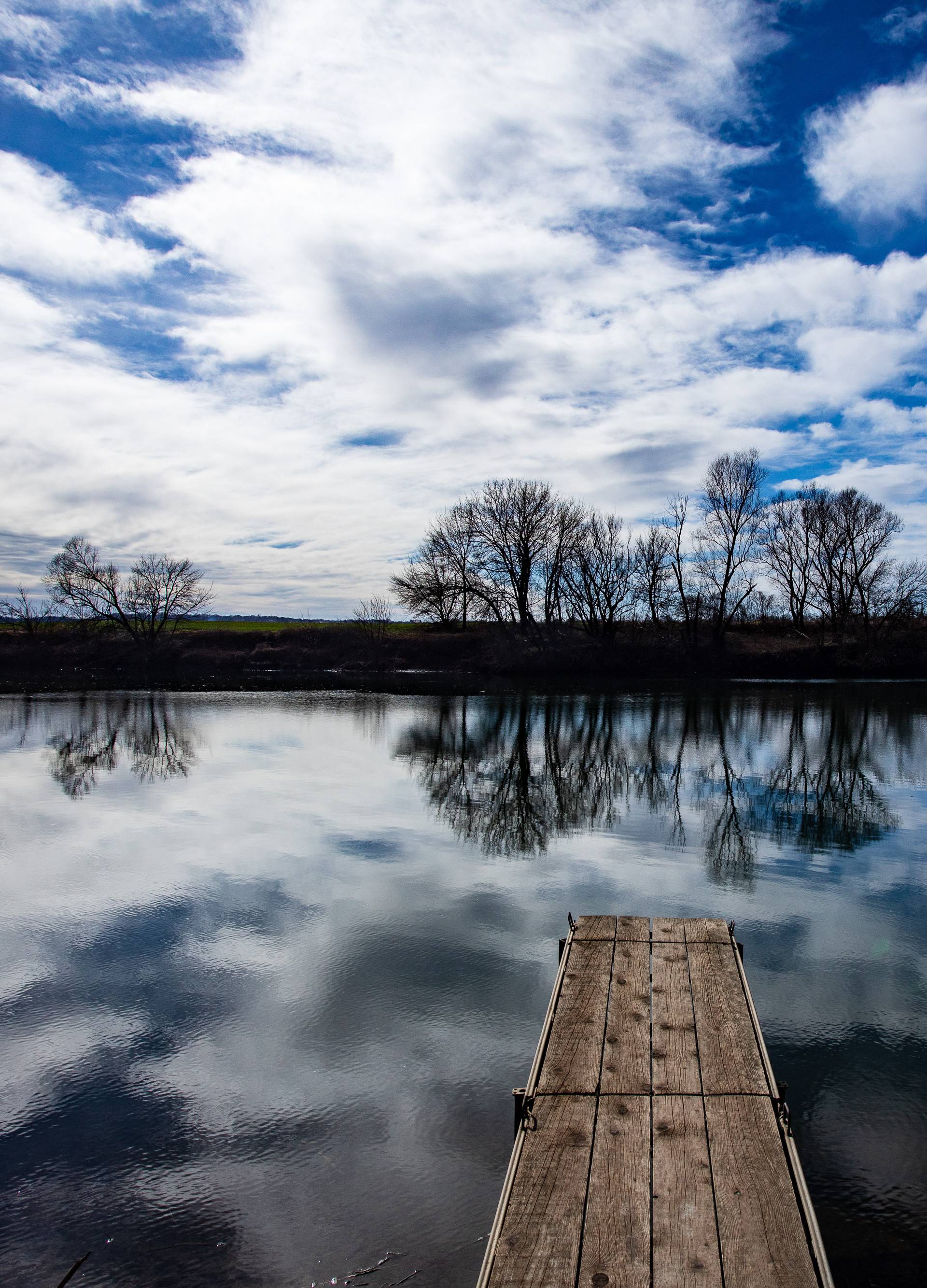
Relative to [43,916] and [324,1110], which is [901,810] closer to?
[324,1110]

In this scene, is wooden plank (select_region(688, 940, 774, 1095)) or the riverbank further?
the riverbank

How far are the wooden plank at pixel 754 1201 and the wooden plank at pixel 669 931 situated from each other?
2.01 m

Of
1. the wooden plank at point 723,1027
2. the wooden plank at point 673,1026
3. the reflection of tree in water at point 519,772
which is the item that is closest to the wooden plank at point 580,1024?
the wooden plank at point 673,1026

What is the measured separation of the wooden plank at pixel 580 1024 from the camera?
3.95 metres

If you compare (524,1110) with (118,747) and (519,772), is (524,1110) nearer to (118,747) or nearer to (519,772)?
(519,772)

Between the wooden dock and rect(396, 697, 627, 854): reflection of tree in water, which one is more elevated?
the wooden dock

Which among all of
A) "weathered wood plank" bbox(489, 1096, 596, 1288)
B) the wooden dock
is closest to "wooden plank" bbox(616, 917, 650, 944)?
the wooden dock

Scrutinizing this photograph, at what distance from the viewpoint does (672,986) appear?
5.07 m

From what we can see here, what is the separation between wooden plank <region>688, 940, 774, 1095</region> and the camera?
13.0 feet

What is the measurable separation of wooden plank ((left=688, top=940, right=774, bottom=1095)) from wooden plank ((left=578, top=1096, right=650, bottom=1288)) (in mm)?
484

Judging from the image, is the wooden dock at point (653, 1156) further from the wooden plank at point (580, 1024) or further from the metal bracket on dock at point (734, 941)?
the metal bracket on dock at point (734, 941)

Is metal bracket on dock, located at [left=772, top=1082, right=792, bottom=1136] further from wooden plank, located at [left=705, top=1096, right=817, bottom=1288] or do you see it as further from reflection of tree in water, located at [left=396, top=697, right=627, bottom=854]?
Answer: reflection of tree in water, located at [left=396, top=697, right=627, bottom=854]

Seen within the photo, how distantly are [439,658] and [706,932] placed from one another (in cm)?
4931

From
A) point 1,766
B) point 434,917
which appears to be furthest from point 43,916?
point 1,766
